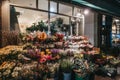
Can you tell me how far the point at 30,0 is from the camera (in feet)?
26.7

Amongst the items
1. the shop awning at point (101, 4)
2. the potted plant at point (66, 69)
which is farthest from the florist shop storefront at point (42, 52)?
the shop awning at point (101, 4)

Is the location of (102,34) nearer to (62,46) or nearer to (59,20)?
(59,20)

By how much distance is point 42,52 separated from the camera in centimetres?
525

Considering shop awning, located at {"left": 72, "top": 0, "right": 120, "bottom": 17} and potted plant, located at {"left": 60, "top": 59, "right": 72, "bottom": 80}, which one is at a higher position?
shop awning, located at {"left": 72, "top": 0, "right": 120, "bottom": 17}

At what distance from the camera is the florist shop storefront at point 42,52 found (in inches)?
183

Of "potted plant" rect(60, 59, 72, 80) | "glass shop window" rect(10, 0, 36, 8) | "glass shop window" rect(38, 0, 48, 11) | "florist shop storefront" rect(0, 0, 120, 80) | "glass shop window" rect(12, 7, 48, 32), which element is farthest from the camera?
"glass shop window" rect(38, 0, 48, 11)

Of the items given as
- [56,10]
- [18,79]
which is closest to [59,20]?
[56,10]

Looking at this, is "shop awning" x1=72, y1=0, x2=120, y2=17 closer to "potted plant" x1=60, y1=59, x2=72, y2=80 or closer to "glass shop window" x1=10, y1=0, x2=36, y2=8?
"potted plant" x1=60, y1=59, x2=72, y2=80

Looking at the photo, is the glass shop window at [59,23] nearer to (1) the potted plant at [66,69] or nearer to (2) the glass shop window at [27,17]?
(2) the glass shop window at [27,17]

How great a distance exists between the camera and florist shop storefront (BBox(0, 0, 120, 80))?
183 inches

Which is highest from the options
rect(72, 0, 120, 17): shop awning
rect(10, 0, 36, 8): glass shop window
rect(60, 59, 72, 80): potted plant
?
rect(10, 0, 36, 8): glass shop window

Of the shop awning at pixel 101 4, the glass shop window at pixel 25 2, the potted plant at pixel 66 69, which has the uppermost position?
the glass shop window at pixel 25 2

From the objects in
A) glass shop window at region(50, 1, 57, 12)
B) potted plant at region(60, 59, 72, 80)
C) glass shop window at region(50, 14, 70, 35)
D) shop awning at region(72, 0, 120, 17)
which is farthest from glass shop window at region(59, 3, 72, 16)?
potted plant at region(60, 59, 72, 80)

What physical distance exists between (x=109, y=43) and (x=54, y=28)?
5.33 meters
